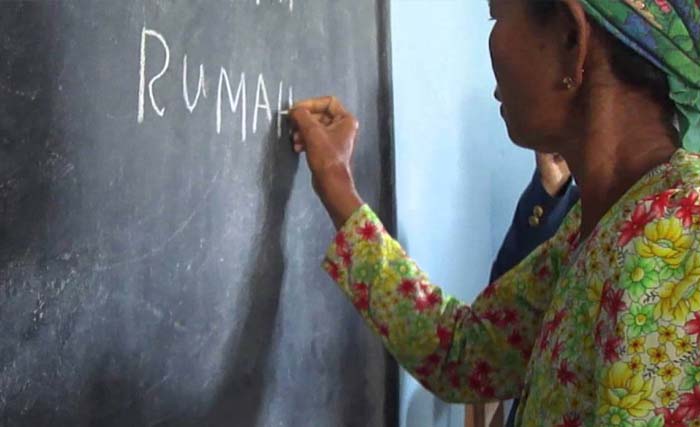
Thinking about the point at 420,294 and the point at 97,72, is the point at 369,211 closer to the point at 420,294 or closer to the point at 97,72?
the point at 420,294

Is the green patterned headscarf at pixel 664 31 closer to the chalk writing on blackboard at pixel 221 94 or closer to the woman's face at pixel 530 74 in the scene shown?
the woman's face at pixel 530 74

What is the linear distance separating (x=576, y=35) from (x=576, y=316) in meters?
0.27

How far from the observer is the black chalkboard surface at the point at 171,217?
2.44 ft

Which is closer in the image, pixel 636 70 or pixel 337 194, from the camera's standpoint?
pixel 636 70

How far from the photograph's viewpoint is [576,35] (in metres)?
0.84

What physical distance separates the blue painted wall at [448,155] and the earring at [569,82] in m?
0.59

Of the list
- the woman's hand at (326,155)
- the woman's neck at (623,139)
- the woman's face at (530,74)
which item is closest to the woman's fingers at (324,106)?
the woman's hand at (326,155)

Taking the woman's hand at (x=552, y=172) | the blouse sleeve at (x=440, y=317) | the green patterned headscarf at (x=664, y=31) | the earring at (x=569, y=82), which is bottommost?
the blouse sleeve at (x=440, y=317)

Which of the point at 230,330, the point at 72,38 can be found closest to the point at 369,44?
the point at 230,330

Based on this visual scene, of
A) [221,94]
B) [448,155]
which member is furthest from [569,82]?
[448,155]

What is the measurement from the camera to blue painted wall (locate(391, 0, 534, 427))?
1.49 meters

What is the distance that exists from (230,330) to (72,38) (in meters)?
0.40

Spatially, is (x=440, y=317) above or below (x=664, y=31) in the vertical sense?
below

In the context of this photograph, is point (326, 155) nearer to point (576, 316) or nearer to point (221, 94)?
point (221, 94)
